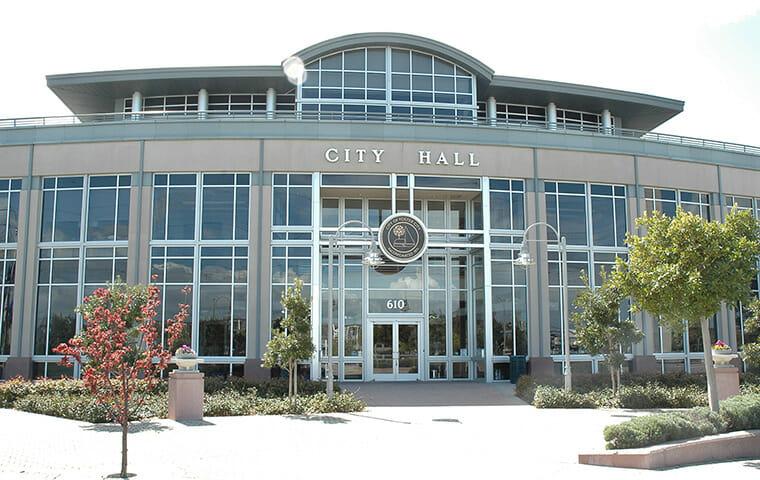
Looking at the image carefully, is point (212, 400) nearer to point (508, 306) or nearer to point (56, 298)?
point (56, 298)

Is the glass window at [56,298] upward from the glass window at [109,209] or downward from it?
downward

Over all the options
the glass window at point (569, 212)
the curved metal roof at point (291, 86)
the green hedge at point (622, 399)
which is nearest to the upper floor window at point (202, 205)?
the curved metal roof at point (291, 86)

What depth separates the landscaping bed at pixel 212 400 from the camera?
18734mm

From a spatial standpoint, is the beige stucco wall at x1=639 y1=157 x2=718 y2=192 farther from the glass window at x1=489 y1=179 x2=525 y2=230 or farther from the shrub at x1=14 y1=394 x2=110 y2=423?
the shrub at x1=14 y1=394 x2=110 y2=423

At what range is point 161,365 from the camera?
453 inches

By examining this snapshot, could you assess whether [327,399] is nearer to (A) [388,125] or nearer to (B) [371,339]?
(B) [371,339]

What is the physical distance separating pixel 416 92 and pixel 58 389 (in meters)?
19.5

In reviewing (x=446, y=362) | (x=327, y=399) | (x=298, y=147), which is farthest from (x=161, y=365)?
(x=446, y=362)

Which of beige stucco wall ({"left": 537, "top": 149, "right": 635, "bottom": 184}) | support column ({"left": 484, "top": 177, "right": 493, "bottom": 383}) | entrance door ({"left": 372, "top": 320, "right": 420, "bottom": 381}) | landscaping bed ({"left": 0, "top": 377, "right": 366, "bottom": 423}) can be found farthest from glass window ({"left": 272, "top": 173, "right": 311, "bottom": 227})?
beige stucco wall ({"left": 537, "top": 149, "right": 635, "bottom": 184})

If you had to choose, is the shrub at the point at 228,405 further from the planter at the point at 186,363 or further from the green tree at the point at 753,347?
the green tree at the point at 753,347

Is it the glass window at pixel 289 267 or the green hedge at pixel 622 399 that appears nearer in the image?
the green hedge at pixel 622 399

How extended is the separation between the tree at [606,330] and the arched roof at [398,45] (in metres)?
13.8

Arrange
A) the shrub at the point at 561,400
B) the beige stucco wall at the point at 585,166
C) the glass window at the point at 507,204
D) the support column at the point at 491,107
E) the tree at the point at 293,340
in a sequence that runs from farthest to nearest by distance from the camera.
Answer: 1. the support column at the point at 491,107
2. the beige stucco wall at the point at 585,166
3. the glass window at the point at 507,204
4. the shrub at the point at 561,400
5. the tree at the point at 293,340

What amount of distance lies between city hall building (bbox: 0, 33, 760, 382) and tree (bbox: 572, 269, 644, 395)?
18.3ft
